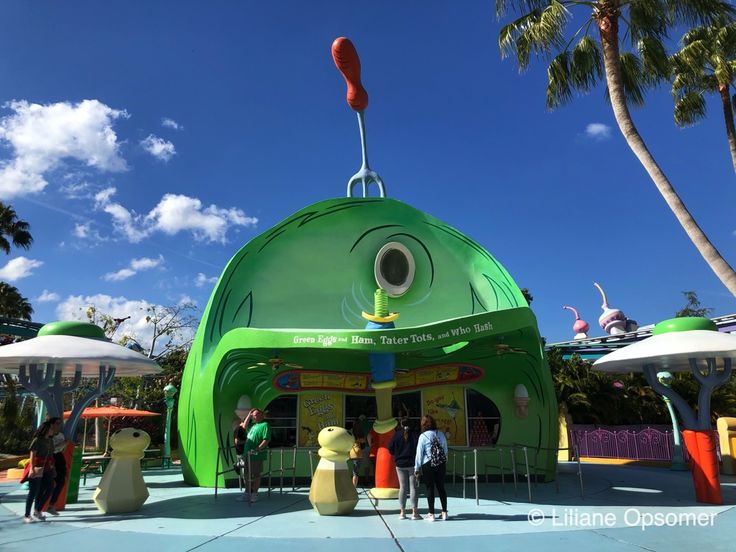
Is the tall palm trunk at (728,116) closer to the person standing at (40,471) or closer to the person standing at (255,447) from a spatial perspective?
the person standing at (255,447)

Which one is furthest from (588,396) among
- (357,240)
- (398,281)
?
(357,240)

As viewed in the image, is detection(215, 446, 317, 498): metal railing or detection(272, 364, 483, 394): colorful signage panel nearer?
detection(215, 446, 317, 498): metal railing

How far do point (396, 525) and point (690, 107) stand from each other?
1470 centimetres

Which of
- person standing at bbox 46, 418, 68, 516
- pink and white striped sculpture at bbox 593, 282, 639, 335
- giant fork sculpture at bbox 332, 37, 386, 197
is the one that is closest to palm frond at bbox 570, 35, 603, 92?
giant fork sculpture at bbox 332, 37, 386, 197

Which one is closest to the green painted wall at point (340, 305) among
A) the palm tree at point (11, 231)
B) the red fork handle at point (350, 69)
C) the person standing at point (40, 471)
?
the red fork handle at point (350, 69)

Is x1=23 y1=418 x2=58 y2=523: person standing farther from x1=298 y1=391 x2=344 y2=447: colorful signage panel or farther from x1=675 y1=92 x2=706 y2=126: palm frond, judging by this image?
x1=675 y1=92 x2=706 y2=126: palm frond

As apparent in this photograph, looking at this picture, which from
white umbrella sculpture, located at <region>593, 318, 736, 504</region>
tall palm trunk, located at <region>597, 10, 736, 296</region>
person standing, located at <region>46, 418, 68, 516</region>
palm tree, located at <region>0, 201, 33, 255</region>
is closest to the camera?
person standing, located at <region>46, 418, 68, 516</region>

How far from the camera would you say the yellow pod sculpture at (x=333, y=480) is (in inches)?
312

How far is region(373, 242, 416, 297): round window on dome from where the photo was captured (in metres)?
13.6

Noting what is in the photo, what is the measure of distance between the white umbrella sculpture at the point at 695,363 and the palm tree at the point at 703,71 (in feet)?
23.8

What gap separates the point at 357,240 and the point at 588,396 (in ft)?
38.2

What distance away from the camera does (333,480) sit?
26.1 feet

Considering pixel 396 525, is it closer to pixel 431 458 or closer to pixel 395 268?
pixel 431 458

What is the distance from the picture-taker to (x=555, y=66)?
44.5 feet
